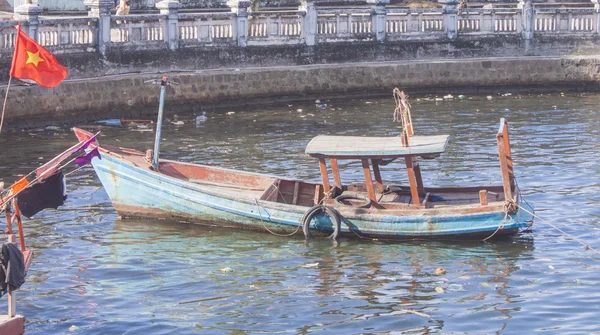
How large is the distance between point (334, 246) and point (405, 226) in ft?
3.19

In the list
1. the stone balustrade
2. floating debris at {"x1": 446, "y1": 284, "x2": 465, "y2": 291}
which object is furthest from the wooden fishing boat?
the stone balustrade

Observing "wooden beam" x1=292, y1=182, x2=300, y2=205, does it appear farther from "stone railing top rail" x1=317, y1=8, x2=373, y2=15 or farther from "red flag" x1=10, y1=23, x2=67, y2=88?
"stone railing top rail" x1=317, y1=8, x2=373, y2=15

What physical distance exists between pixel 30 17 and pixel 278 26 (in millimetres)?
6298

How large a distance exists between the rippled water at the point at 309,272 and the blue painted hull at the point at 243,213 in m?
0.18

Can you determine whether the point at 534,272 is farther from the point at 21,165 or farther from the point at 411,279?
the point at 21,165

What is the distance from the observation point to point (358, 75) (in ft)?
86.6

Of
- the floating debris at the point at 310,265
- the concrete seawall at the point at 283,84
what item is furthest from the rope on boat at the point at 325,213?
the concrete seawall at the point at 283,84

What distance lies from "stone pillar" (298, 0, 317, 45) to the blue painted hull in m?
11.4

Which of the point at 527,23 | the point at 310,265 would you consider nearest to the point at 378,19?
the point at 527,23

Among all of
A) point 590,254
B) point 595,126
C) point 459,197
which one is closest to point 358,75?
point 595,126

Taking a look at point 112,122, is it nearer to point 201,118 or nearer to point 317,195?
point 201,118

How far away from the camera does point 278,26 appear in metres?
25.7

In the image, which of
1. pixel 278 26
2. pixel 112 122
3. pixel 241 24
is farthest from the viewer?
pixel 278 26

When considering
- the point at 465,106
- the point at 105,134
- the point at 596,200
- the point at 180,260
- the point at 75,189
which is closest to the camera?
the point at 180,260
